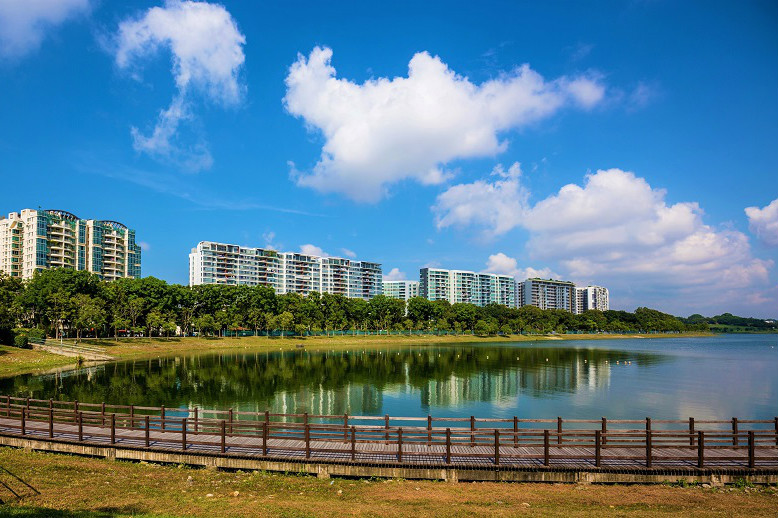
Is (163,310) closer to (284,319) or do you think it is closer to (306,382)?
(284,319)

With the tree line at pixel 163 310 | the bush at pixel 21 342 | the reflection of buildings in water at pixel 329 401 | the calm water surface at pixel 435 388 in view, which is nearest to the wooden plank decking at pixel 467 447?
the calm water surface at pixel 435 388

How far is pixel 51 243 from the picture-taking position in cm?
16450

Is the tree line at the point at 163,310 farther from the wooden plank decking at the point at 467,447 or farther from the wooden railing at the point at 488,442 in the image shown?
the wooden railing at the point at 488,442

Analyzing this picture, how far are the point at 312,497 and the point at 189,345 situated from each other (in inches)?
4587

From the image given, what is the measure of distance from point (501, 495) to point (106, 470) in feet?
58.7

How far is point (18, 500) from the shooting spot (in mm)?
16188

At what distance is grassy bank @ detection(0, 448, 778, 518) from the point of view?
16516 mm

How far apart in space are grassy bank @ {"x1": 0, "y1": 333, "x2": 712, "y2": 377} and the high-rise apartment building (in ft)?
219

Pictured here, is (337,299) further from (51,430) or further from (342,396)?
(51,430)

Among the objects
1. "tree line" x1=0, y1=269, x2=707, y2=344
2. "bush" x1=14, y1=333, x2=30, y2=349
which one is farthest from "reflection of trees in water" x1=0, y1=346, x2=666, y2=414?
"tree line" x1=0, y1=269, x2=707, y2=344

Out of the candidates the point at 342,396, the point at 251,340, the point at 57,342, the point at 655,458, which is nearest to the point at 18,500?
the point at 655,458

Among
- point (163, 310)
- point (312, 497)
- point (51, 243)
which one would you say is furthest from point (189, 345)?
point (312, 497)

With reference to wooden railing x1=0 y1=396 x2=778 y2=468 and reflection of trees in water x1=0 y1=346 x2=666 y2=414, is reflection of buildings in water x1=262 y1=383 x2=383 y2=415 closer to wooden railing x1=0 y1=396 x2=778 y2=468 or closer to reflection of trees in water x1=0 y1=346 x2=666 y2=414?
reflection of trees in water x1=0 y1=346 x2=666 y2=414

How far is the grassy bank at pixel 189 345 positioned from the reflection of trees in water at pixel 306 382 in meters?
9.19
